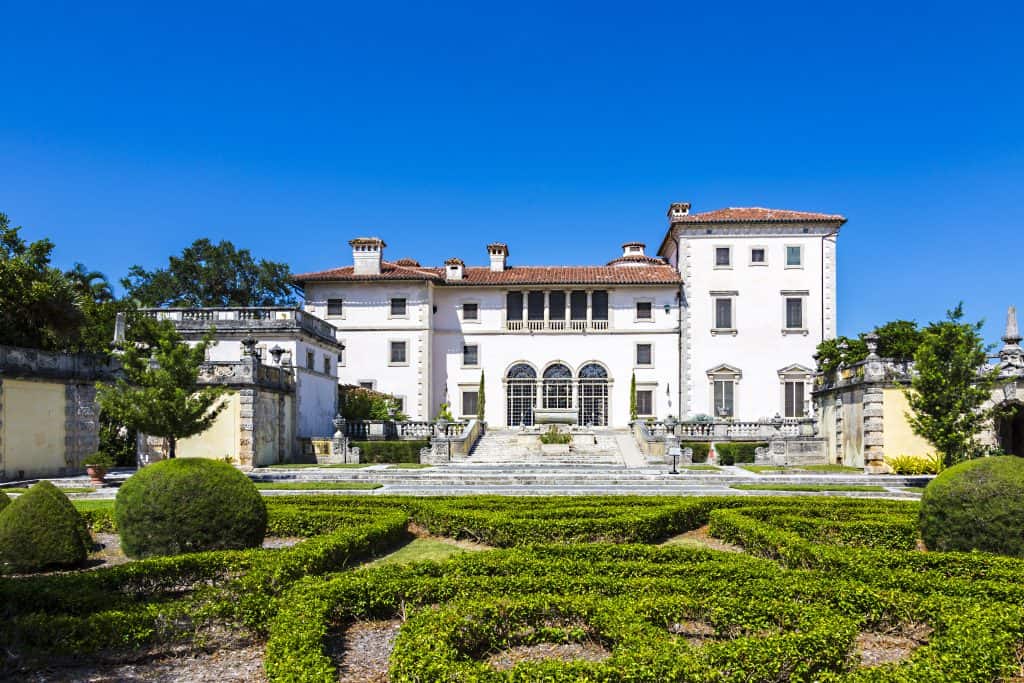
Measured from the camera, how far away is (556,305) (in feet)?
148

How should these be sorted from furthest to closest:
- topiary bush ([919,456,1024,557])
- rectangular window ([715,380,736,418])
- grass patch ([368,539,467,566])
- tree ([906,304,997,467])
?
rectangular window ([715,380,736,418]), tree ([906,304,997,467]), grass patch ([368,539,467,566]), topiary bush ([919,456,1024,557])

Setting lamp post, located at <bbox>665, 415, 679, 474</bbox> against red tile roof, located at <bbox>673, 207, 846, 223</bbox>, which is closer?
lamp post, located at <bbox>665, 415, 679, 474</bbox>

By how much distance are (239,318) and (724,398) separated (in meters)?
25.5

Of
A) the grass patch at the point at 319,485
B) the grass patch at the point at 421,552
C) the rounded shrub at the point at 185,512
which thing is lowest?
the grass patch at the point at 319,485

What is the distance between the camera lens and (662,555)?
1027 cm

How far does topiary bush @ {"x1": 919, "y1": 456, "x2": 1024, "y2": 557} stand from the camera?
10305mm

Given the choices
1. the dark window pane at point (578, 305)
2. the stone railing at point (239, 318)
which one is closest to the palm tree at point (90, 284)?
the stone railing at point (239, 318)

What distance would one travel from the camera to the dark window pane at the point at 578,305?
4475 cm

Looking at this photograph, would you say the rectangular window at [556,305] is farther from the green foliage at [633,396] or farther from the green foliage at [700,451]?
the green foliage at [700,451]

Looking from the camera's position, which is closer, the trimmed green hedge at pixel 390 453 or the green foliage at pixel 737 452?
the trimmed green hedge at pixel 390 453

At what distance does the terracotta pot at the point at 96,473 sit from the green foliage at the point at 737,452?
22778 millimetres

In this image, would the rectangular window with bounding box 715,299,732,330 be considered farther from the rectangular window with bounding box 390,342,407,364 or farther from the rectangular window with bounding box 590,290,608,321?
the rectangular window with bounding box 390,342,407,364

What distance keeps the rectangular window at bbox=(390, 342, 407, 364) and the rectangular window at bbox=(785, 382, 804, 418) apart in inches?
833

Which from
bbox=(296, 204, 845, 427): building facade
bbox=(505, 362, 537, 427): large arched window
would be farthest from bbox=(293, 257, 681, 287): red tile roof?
bbox=(505, 362, 537, 427): large arched window
